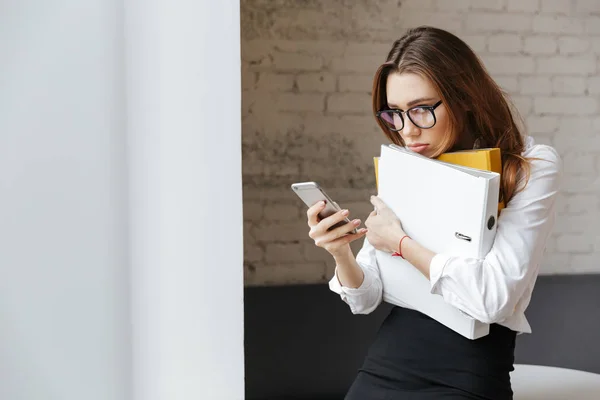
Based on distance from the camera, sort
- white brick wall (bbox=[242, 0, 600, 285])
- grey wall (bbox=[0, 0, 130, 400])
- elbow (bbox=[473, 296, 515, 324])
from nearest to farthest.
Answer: grey wall (bbox=[0, 0, 130, 400]) → elbow (bbox=[473, 296, 515, 324]) → white brick wall (bbox=[242, 0, 600, 285])

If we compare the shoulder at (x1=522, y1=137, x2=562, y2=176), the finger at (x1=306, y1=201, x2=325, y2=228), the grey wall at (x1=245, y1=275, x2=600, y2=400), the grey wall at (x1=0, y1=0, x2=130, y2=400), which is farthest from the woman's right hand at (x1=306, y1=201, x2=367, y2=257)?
the grey wall at (x1=245, y1=275, x2=600, y2=400)

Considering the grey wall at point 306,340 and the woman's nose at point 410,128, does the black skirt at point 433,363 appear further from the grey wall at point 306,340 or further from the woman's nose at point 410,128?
the grey wall at point 306,340

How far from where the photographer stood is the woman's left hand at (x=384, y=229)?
46.9 inches

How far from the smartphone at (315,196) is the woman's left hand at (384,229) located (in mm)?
49

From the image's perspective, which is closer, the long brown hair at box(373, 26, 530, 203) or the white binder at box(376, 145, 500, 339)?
the white binder at box(376, 145, 500, 339)

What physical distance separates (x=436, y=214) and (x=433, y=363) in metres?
0.27

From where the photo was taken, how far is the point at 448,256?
110 cm

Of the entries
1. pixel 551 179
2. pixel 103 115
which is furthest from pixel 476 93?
pixel 103 115

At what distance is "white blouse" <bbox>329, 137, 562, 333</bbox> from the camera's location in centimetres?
105

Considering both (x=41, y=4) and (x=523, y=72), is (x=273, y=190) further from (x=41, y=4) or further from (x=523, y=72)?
(x=41, y=4)

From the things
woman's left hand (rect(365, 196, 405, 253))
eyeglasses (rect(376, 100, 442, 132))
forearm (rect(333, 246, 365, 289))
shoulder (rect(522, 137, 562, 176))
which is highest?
eyeglasses (rect(376, 100, 442, 132))

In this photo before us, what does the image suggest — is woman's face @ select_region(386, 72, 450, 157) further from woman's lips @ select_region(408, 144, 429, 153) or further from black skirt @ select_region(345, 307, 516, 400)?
black skirt @ select_region(345, 307, 516, 400)

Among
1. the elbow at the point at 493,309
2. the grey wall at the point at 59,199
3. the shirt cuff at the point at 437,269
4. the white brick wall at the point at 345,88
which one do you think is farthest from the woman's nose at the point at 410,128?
the white brick wall at the point at 345,88

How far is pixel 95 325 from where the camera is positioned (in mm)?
500
